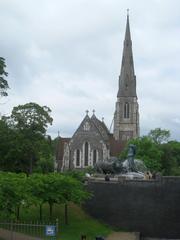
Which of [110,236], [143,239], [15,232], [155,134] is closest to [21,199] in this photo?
[15,232]

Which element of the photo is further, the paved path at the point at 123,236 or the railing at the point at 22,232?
the paved path at the point at 123,236

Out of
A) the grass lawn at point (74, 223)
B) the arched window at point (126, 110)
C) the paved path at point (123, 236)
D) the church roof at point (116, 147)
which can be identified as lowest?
the paved path at point (123, 236)

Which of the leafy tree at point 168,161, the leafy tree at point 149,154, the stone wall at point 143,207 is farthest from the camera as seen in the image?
the leafy tree at point 168,161

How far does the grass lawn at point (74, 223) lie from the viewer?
1352 inches

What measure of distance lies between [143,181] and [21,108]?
18.1m

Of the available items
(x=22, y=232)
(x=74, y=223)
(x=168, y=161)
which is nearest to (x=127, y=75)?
(x=168, y=161)

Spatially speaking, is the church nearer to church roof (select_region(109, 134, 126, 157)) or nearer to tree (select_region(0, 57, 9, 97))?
church roof (select_region(109, 134, 126, 157))

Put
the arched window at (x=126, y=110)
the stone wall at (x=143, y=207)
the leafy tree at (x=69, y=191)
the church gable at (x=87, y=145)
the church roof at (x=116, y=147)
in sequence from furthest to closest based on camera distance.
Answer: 1. the arched window at (x=126, y=110)
2. the church roof at (x=116, y=147)
3. the church gable at (x=87, y=145)
4. the stone wall at (x=143, y=207)
5. the leafy tree at (x=69, y=191)

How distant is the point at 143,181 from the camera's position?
40906 mm

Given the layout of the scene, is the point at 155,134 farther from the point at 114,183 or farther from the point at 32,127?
the point at 114,183

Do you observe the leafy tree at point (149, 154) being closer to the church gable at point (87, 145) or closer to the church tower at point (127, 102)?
the church gable at point (87, 145)

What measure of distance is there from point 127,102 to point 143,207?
56.3 meters

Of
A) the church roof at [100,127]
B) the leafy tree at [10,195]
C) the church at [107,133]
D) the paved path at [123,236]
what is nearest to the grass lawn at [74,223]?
the paved path at [123,236]

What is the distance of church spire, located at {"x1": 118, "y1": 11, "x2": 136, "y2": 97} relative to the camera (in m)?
96.1
